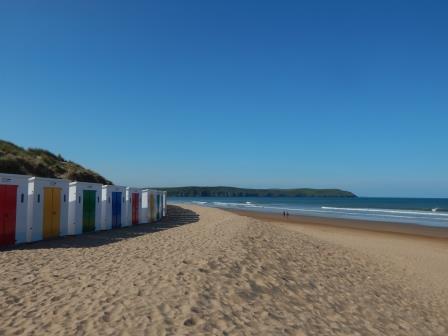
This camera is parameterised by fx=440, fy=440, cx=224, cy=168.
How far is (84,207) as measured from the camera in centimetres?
1614

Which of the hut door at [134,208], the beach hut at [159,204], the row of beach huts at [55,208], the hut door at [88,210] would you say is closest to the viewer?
the row of beach huts at [55,208]

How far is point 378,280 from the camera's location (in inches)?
434

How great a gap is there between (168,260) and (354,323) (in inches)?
145

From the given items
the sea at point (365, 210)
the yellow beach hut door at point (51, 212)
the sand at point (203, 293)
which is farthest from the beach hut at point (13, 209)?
the sea at point (365, 210)

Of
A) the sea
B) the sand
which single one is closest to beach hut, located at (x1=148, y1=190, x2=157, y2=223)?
the sand

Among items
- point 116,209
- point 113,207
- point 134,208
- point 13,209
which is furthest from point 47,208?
point 134,208

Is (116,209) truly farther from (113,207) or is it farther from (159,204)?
(159,204)

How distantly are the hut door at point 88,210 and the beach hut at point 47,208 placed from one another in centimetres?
113

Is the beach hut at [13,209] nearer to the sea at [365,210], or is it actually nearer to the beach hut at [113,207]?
the beach hut at [113,207]

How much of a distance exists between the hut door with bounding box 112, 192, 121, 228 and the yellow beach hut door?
177 inches

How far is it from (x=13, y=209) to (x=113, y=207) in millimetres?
6952

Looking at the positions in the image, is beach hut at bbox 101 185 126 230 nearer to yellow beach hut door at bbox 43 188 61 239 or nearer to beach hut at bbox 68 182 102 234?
beach hut at bbox 68 182 102 234

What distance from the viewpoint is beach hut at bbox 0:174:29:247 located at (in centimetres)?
1180

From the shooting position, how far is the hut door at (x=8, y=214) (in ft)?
38.6
